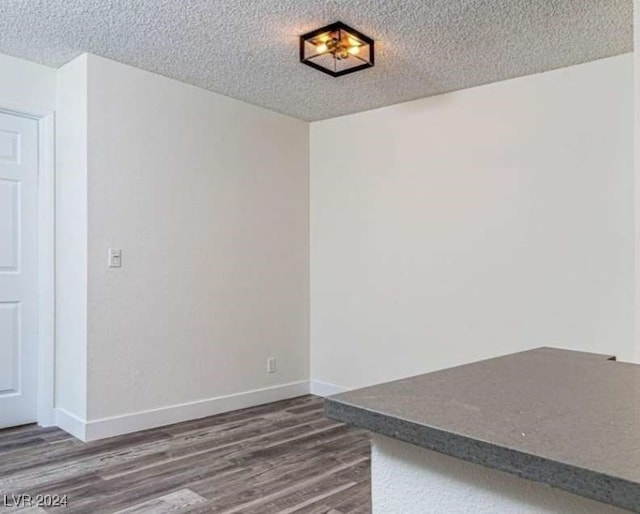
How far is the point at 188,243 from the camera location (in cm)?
361

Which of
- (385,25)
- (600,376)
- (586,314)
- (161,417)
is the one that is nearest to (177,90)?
(385,25)

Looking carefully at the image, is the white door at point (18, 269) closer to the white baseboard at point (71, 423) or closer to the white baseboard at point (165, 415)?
the white baseboard at point (71, 423)

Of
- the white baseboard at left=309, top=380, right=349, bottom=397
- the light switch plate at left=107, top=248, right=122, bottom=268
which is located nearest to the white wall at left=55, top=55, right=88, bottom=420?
the light switch plate at left=107, top=248, right=122, bottom=268

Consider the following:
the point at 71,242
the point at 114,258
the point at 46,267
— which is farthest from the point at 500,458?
the point at 46,267

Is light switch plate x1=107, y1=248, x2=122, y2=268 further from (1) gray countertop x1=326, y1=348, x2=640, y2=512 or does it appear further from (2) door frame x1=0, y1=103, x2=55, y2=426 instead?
(1) gray countertop x1=326, y1=348, x2=640, y2=512

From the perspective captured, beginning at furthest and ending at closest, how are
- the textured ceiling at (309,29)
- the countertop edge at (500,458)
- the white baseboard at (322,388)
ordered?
the white baseboard at (322,388) → the textured ceiling at (309,29) → the countertop edge at (500,458)

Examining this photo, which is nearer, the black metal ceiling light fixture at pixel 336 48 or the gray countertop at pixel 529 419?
the gray countertop at pixel 529 419

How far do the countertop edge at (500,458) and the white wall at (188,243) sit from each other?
2749mm

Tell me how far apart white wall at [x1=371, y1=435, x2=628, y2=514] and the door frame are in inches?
124

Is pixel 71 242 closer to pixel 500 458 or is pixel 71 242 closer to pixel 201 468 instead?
pixel 201 468

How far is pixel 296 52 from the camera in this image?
301 centimetres

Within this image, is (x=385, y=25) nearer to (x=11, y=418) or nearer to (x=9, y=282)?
(x=9, y=282)

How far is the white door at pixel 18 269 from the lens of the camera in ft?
10.8

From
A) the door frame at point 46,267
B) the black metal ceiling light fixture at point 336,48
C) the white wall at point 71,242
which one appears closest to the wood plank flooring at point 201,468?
the door frame at point 46,267
